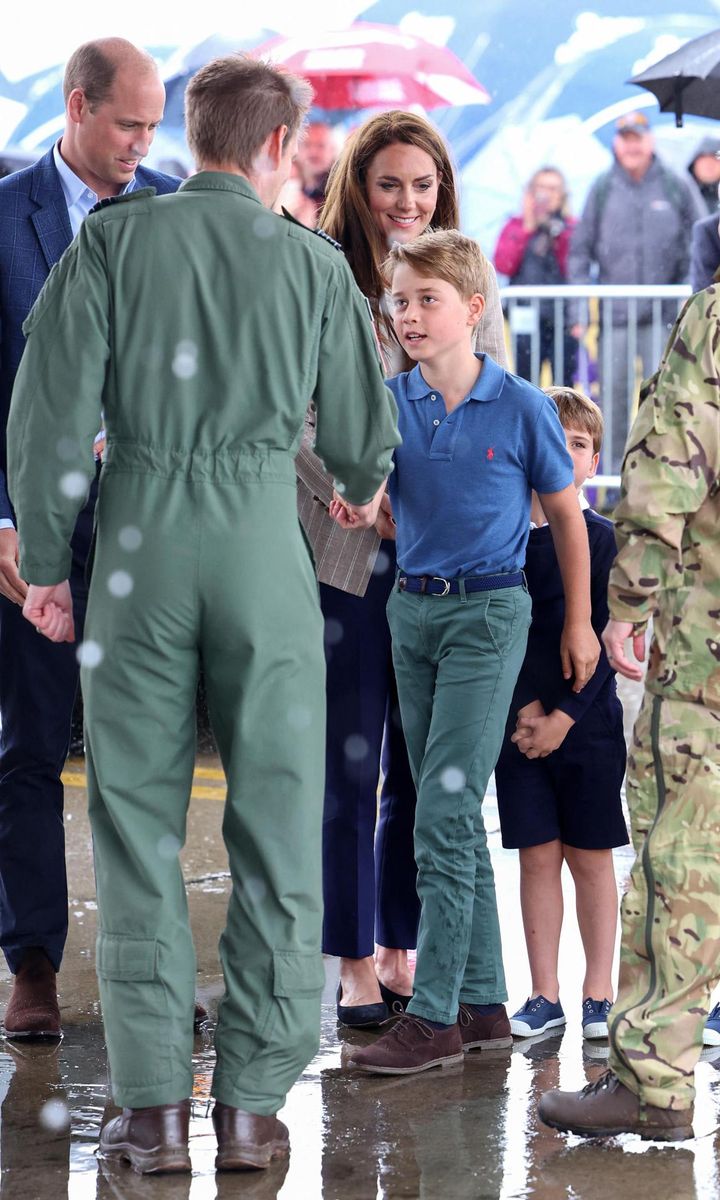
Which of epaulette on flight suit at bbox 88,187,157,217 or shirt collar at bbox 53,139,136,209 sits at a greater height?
shirt collar at bbox 53,139,136,209

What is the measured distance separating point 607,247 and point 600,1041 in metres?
9.22

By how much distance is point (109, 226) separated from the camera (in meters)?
2.94

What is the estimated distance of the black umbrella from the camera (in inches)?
454

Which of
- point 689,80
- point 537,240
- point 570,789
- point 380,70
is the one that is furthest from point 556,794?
point 380,70

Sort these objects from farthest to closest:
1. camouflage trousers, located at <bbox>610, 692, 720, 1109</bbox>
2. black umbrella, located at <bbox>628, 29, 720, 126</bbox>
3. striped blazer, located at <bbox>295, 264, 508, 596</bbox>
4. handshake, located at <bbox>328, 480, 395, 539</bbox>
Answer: black umbrella, located at <bbox>628, 29, 720, 126</bbox> < striped blazer, located at <bbox>295, 264, 508, 596</bbox> < handshake, located at <bbox>328, 480, 395, 539</bbox> < camouflage trousers, located at <bbox>610, 692, 720, 1109</bbox>

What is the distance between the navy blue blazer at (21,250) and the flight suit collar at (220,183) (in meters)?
0.84

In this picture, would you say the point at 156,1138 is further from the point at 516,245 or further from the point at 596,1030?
the point at 516,245

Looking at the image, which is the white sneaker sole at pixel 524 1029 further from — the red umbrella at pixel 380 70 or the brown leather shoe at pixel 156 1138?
the red umbrella at pixel 380 70

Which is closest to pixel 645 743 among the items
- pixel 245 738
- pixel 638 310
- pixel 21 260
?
pixel 245 738

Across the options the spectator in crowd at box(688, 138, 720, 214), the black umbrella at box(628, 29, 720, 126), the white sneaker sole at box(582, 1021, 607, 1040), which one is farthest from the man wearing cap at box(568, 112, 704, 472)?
the white sneaker sole at box(582, 1021, 607, 1040)

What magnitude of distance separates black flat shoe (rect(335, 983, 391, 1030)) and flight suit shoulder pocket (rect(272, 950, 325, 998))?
83cm

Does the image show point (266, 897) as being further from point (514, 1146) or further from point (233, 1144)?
point (514, 1146)

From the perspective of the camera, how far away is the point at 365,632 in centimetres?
386

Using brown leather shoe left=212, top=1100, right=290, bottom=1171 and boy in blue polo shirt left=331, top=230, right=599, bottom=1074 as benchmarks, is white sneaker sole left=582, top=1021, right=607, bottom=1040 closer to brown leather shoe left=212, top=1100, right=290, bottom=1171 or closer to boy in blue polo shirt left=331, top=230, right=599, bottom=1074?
boy in blue polo shirt left=331, top=230, right=599, bottom=1074
